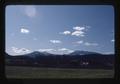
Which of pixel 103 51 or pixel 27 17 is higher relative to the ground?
pixel 27 17

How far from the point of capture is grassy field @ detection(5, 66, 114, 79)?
1.96m

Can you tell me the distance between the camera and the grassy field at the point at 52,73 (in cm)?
196

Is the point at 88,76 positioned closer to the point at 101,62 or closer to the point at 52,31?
the point at 101,62

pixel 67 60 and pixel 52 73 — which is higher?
pixel 67 60

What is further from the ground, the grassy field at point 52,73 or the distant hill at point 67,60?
the distant hill at point 67,60

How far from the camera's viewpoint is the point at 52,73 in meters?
1.97

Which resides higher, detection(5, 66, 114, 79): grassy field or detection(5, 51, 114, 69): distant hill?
detection(5, 51, 114, 69): distant hill

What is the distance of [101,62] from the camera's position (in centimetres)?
196
